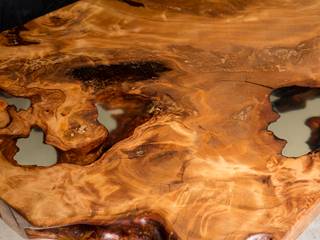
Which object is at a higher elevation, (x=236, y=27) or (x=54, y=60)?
(x=236, y=27)

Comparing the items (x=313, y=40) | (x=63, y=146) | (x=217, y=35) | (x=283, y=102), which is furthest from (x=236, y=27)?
(x=63, y=146)

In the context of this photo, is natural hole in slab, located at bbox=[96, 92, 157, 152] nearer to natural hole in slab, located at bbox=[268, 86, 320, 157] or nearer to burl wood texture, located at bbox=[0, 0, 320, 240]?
burl wood texture, located at bbox=[0, 0, 320, 240]

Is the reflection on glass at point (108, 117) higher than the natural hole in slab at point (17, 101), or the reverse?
the reflection on glass at point (108, 117)

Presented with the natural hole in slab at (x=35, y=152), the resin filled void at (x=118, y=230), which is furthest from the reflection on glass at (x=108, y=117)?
the resin filled void at (x=118, y=230)

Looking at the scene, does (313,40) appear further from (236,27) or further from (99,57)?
(99,57)

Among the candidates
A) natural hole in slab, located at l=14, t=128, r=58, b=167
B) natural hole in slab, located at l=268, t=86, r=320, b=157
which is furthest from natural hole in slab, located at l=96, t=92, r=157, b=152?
natural hole in slab, located at l=268, t=86, r=320, b=157

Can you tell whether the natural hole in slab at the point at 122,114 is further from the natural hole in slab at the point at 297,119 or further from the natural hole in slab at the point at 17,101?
the natural hole in slab at the point at 297,119

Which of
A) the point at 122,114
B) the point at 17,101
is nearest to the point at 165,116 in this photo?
the point at 122,114
